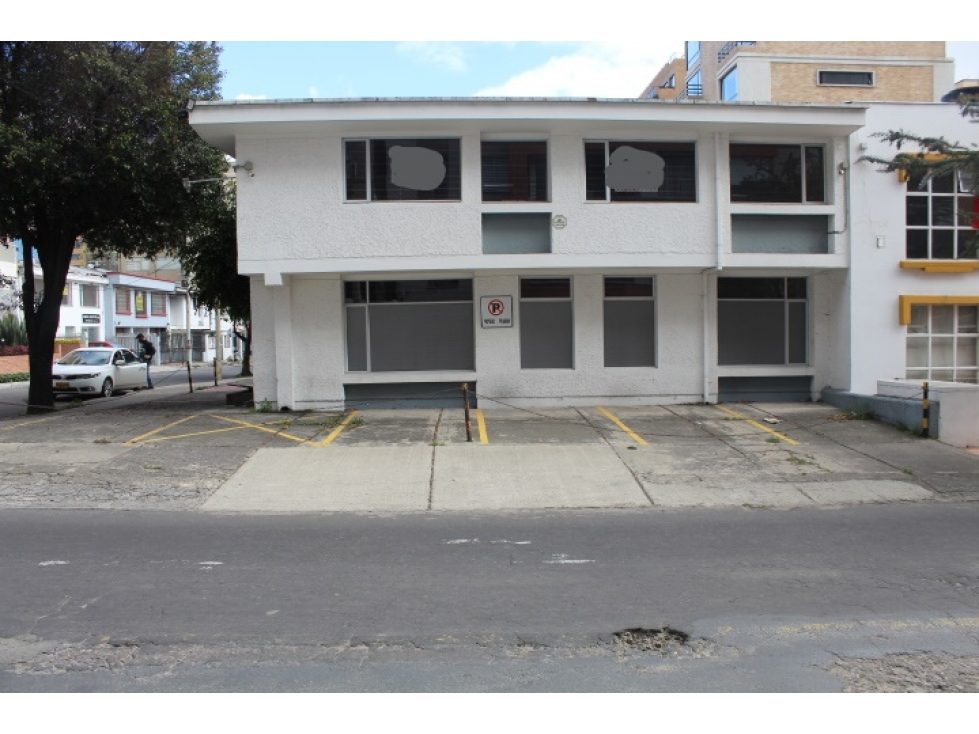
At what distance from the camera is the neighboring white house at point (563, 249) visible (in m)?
14.2

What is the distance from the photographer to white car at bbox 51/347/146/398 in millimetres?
22172

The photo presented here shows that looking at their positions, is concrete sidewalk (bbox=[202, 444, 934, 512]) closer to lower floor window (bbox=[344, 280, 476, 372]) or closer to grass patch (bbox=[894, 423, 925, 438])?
grass patch (bbox=[894, 423, 925, 438])

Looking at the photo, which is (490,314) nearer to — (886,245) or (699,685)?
(886,245)

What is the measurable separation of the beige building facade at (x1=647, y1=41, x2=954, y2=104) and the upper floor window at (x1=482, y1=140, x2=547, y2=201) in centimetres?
2154

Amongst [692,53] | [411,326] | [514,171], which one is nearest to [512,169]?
[514,171]

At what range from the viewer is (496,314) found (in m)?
15.0

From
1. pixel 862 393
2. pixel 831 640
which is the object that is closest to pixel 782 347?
pixel 862 393

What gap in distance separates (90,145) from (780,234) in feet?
42.3

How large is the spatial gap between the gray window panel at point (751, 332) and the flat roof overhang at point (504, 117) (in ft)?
10.9

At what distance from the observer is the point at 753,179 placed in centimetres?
1514

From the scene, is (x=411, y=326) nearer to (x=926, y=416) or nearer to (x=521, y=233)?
(x=521, y=233)

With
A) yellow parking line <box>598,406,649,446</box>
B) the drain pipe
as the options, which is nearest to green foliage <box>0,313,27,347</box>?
yellow parking line <box>598,406,649,446</box>

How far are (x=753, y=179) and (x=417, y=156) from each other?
638 centimetres

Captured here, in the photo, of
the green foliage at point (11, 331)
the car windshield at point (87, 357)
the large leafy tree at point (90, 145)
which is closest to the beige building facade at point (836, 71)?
the large leafy tree at point (90, 145)
